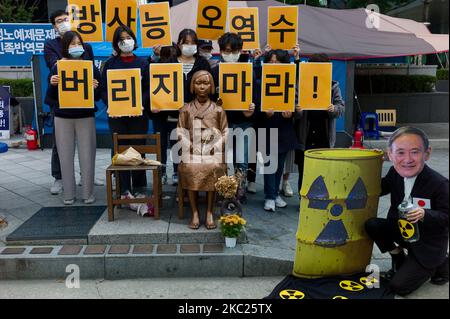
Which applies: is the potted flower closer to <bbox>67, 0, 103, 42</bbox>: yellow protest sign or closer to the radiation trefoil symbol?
the radiation trefoil symbol

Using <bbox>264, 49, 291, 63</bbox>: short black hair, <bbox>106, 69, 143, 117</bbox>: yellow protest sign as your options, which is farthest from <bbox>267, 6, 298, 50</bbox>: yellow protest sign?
<bbox>106, 69, 143, 117</bbox>: yellow protest sign

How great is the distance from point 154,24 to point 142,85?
703 millimetres

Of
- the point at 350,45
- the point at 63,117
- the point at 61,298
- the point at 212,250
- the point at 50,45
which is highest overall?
the point at 350,45

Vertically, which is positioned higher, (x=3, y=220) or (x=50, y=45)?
(x=50, y=45)

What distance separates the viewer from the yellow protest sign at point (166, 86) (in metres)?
4.47

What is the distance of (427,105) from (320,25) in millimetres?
4196

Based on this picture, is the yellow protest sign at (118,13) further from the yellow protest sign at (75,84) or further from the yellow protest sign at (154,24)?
the yellow protest sign at (75,84)

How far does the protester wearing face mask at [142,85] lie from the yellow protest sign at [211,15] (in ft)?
2.63

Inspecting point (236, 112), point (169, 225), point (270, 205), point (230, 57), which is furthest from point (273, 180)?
point (230, 57)

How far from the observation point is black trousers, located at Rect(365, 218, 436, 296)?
330cm

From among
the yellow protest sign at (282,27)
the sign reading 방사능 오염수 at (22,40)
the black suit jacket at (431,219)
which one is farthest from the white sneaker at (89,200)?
the sign reading 방사능 오염수 at (22,40)
